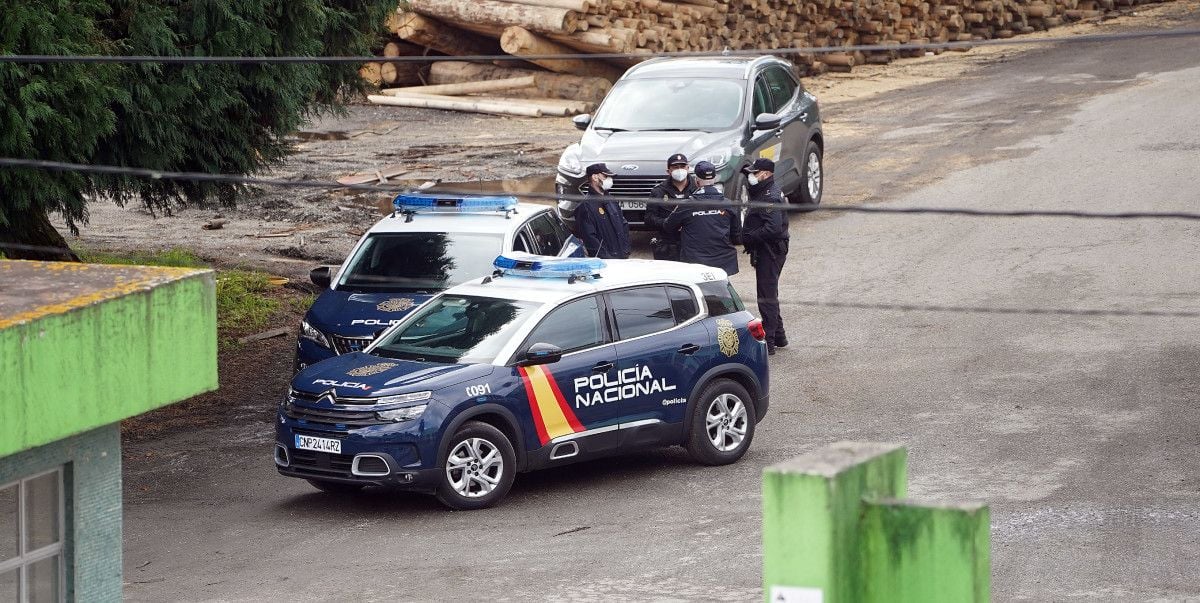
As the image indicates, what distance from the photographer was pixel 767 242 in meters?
15.9

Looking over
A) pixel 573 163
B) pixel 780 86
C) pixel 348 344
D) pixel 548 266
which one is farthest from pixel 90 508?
pixel 780 86

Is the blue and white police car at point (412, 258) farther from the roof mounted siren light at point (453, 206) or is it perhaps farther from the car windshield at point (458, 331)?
the car windshield at point (458, 331)

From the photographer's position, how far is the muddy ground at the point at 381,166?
21172 mm

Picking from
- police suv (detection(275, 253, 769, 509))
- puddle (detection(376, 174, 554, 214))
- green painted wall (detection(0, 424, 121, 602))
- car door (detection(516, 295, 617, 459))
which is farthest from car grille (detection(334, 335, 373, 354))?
puddle (detection(376, 174, 554, 214))

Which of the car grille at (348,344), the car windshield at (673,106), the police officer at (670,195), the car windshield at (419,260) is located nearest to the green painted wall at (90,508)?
the car grille at (348,344)

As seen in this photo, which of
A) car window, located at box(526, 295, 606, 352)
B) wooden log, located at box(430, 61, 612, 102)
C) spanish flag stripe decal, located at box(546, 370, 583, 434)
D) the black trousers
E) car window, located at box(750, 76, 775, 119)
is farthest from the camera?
wooden log, located at box(430, 61, 612, 102)

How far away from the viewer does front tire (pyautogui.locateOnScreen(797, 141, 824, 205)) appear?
21094 mm

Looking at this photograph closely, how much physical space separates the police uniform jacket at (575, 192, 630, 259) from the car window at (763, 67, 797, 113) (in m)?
4.70

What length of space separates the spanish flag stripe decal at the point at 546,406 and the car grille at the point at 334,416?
1144 millimetres

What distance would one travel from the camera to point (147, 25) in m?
13.5

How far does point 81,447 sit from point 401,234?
740cm

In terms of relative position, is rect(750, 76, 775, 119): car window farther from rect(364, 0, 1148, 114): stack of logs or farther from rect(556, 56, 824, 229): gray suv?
rect(364, 0, 1148, 114): stack of logs

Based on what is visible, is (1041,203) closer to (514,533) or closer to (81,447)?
(514,533)

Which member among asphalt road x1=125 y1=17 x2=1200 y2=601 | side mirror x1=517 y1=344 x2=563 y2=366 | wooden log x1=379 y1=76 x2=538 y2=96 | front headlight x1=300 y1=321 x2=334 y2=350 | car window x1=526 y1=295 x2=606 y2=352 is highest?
wooden log x1=379 y1=76 x2=538 y2=96
